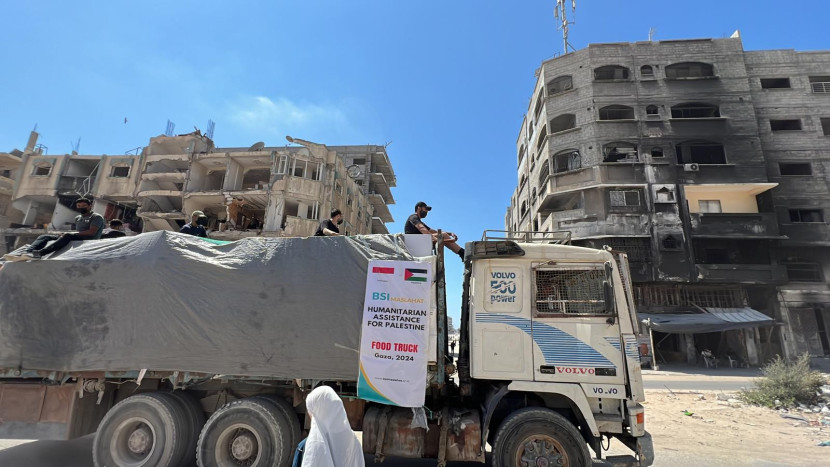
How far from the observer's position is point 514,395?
464 cm

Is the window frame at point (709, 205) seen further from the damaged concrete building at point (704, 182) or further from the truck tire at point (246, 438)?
the truck tire at point (246, 438)

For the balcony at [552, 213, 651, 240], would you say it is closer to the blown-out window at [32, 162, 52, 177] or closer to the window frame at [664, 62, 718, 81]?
the window frame at [664, 62, 718, 81]

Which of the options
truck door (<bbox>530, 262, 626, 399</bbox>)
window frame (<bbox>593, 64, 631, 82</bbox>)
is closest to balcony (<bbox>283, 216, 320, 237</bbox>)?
truck door (<bbox>530, 262, 626, 399</bbox>)

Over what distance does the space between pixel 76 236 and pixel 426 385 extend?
18.9 feet

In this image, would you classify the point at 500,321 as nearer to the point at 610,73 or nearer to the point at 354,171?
the point at 610,73

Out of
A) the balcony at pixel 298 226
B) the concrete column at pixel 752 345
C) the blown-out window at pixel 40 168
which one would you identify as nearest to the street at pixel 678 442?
the concrete column at pixel 752 345

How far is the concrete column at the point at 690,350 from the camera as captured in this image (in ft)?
70.5

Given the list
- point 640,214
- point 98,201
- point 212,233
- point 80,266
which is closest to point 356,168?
point 212,233

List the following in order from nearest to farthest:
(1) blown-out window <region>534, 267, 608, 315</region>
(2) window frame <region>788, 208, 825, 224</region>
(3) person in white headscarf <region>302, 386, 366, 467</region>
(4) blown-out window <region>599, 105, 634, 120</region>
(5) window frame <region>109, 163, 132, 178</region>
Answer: (3) person in white headscarf <region>302, 386, 366, 467</region>
(1) blown-out window <region>534, 267, 608, 315</region>
(2) window frame <region>788, 208, 825, 224</region>
(4) blown-out window <region>599, 105, 634, 120</region>
(5) window frame <region>109, 163, 132, 178</region>

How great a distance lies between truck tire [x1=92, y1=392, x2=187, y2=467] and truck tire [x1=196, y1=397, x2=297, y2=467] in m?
0.50

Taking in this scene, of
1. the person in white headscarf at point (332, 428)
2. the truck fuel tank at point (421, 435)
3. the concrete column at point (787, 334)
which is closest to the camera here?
the person in white headscarf at point (332, 428)

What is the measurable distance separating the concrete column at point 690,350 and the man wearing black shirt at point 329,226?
80.3 feet

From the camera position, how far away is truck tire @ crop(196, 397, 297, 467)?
4.33 metres

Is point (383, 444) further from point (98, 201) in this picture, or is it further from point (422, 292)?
point (98, 201)
